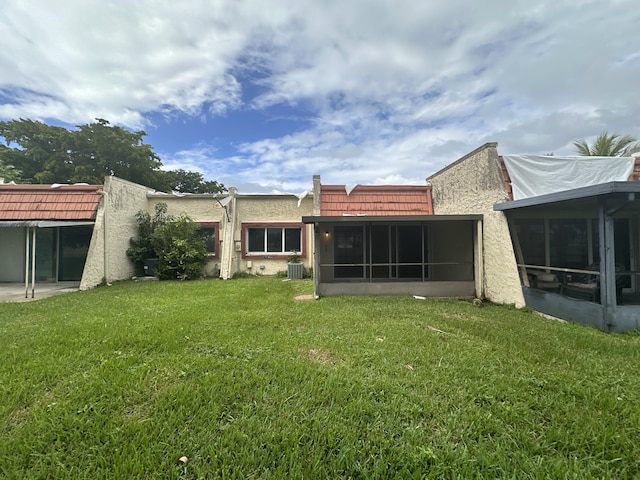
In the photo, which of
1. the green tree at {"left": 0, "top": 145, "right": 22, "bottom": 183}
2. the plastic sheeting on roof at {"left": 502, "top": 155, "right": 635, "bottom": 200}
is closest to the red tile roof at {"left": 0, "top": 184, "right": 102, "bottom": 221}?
the plastic sheeting on roof at {"left": 502, "top": 155, "right": 635, "bottom": 200}

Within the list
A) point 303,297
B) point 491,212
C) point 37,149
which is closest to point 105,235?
point 303,297

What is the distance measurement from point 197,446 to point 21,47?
1357 cm

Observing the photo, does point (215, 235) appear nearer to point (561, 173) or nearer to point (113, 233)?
point (113, 233)

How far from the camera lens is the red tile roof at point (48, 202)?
386 inches

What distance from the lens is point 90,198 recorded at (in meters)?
10.3

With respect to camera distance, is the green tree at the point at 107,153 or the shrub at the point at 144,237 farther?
the green tree at the point at 107,153

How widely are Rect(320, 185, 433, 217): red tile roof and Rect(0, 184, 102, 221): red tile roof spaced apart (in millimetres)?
8479

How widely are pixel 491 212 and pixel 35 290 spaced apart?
14279mm

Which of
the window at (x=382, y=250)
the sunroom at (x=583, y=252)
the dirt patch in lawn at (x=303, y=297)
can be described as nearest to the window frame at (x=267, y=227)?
the window at (x=382, y=250)

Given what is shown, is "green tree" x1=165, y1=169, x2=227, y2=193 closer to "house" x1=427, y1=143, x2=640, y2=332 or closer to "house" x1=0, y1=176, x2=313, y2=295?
"house" x1=0, y1=176, x2=313, y2=295

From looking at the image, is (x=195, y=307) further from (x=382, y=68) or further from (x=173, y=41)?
(x=382, y=68)

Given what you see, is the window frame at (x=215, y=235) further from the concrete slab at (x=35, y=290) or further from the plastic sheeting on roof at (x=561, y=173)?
the plastic sheeting on roof at (x=561, y=173)

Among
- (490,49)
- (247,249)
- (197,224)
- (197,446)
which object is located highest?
(490,49)

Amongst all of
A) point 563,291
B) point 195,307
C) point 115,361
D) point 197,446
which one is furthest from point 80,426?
point 563,291
